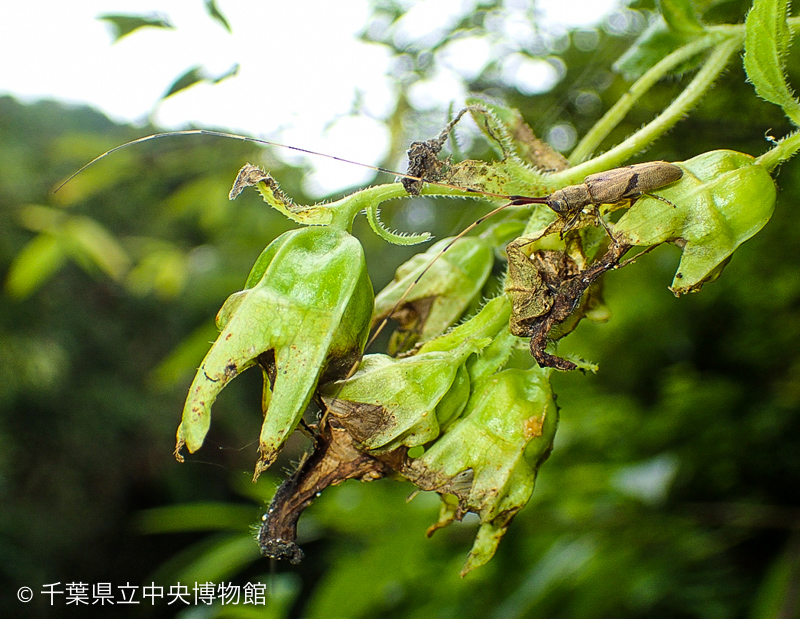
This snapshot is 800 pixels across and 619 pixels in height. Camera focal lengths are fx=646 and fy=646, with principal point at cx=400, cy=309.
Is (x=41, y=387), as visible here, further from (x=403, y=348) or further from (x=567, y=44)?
(x=403, y=348)

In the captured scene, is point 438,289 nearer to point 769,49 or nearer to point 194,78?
point 769,49

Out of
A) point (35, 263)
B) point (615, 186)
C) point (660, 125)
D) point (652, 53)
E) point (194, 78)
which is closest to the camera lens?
point (615, 186)

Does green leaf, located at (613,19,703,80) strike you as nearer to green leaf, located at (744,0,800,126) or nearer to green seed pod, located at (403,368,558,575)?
green leaf, located at (744,0,800,126)

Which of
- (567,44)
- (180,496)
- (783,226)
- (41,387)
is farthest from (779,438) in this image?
(180,496)

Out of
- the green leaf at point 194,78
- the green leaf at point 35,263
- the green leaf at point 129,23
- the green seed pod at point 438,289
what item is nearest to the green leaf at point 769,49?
the green seed pod at point 438,289

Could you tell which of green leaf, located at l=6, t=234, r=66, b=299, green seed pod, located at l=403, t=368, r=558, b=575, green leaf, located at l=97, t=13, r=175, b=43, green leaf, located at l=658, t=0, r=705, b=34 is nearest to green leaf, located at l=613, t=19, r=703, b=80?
green leaf, located at l=658, t=0, r=705, b=34

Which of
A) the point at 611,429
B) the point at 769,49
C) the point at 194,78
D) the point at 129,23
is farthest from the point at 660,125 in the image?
the point at 611,429

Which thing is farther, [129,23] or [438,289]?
[129,23]
